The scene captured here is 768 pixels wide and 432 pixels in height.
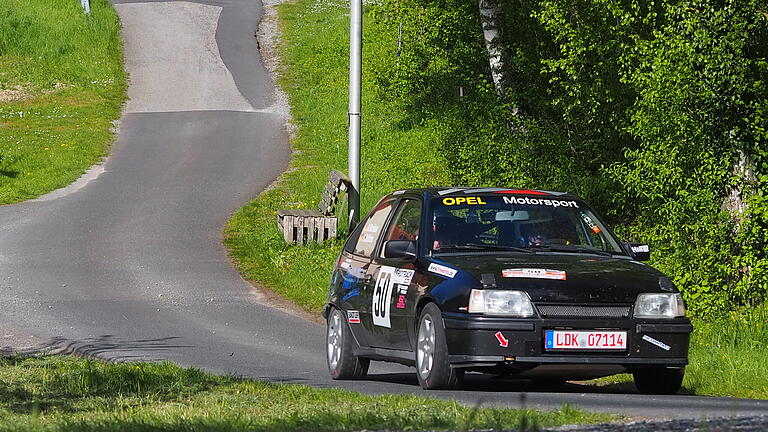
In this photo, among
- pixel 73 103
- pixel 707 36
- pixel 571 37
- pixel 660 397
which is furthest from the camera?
pixel 73 103

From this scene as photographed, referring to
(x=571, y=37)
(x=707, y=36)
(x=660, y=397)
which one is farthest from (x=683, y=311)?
(x=571, y=37)

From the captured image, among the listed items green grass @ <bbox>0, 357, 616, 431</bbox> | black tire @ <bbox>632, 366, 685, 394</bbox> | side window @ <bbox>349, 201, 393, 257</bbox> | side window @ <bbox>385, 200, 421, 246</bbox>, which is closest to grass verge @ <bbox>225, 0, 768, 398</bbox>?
black tire @ <bbox>632, 366, 685, 394</bbox>

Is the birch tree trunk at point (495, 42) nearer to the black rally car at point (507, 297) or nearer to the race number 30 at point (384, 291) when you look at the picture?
the black rally car at point (507, 297)

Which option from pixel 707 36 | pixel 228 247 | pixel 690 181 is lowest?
pixel 228 247

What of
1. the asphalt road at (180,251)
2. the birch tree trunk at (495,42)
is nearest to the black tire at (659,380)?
the asphalt road at (180,251)

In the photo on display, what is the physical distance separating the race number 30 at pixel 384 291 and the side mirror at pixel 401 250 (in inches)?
4.7

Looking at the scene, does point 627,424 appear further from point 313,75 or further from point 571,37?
point 313,75

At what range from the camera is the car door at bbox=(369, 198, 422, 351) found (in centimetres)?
1077

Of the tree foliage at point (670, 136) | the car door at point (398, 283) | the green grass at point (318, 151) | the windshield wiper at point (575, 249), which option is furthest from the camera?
the green grass at point (318, 151)

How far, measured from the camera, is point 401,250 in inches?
426

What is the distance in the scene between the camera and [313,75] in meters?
47.2

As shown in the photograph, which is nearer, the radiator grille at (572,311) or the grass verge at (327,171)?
the radiator grille at (572,311)

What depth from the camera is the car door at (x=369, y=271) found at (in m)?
11.4

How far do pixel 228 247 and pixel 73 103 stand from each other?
67.9 ft
